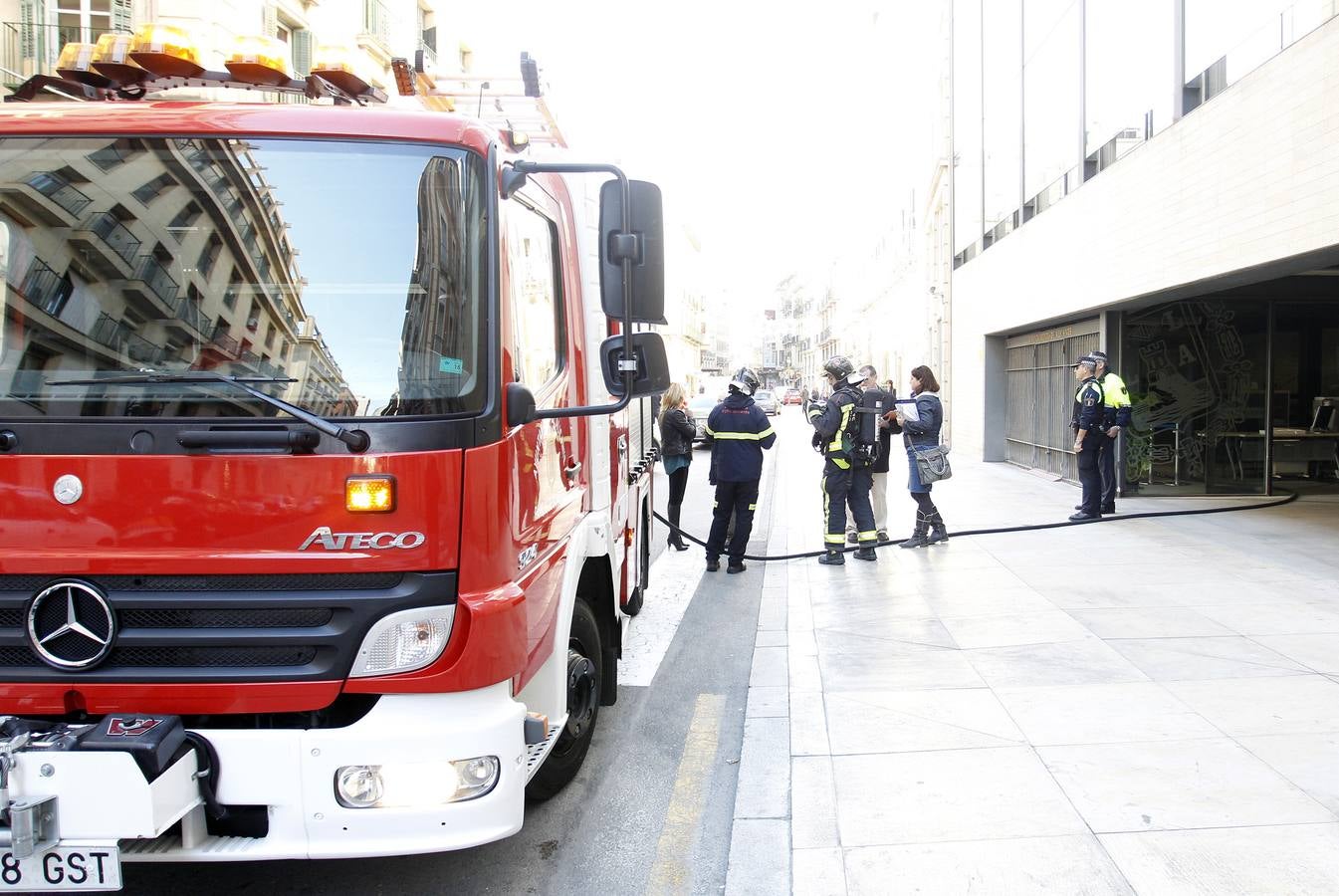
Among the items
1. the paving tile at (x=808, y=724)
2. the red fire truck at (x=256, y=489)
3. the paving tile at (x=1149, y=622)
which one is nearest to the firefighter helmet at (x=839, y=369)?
the paving tile at (x=1149, y=622)

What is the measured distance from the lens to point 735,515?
8.84m

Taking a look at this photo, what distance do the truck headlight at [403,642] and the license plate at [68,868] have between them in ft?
2.51

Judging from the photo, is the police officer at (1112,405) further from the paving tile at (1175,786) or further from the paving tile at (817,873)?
the paving tile at (817,873)

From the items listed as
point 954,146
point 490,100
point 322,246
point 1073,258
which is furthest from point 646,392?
point 954,146

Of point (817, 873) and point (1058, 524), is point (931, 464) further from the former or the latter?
point (817, 873)

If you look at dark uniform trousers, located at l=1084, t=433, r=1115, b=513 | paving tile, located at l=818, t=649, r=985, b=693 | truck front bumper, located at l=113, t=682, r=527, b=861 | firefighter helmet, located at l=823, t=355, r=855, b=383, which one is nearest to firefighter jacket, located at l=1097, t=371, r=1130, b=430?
dark uniform trousers, located at l=1084, t=433, r=1115, b=513

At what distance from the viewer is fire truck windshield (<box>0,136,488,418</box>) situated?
293 centimetres

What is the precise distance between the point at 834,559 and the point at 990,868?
18.5 feet

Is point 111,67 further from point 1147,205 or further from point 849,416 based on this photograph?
point 1147,205

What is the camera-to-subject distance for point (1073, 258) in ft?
45.6

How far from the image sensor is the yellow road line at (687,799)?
360cm

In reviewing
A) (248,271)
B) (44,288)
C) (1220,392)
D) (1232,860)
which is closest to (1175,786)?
(1232,860)

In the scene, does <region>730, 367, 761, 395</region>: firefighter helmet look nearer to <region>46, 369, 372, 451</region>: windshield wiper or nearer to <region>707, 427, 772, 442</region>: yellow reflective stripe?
<region>707, 427, 772, 442</region>: yellow reflective stripe

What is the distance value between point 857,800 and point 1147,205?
9597 mm
